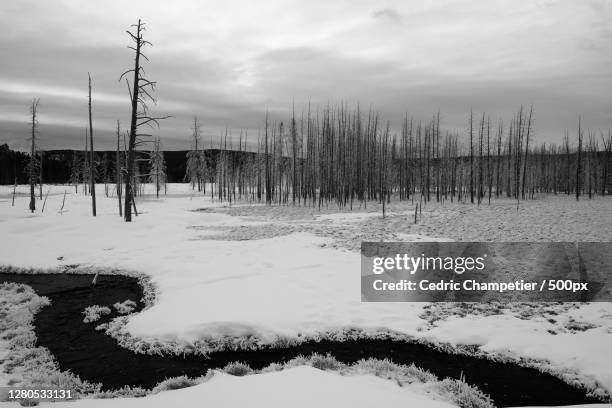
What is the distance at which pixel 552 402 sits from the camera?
574cm

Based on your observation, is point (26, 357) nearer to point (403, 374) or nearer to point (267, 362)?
point (267, 362)

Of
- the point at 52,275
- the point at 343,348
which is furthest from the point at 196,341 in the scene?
the point at 52,275

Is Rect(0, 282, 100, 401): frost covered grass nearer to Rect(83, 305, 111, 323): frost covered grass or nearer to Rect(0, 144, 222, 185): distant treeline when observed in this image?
Rect(83, 305, 111, 323): frost covered grass

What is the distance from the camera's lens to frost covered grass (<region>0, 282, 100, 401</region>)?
6.06m

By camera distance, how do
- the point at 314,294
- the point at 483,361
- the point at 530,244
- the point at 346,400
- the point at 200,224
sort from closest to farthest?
the point at 346,400, the point at 483,361, the point at 314,294, the point at 530,244, the point at 200,224

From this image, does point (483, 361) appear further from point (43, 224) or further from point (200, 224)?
point (43, 224)

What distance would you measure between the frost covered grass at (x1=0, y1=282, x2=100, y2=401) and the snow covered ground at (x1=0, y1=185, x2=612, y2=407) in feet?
4.93

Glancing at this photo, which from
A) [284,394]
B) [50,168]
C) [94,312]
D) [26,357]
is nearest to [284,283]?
[94,312]

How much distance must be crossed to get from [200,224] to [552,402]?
70.1ft

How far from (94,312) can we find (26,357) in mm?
2595

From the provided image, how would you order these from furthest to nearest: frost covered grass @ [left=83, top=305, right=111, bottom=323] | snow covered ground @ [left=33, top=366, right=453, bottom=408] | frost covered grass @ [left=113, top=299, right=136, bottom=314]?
frost covered grass @ [left=113, top=299, right=136, bottom=314], frost covered grass @ [left=83, top=305, right=111, bottom=323], snow covered ground @ [left=33, top=366, right=453, bottom=408]

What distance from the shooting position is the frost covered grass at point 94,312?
938cm

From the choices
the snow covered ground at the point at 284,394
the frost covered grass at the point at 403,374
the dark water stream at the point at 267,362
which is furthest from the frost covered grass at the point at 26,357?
the frost covered grass at the point at 403,374

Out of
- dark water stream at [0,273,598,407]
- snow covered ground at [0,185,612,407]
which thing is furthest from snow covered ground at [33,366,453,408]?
dark water stream at [0,273,598,407]
